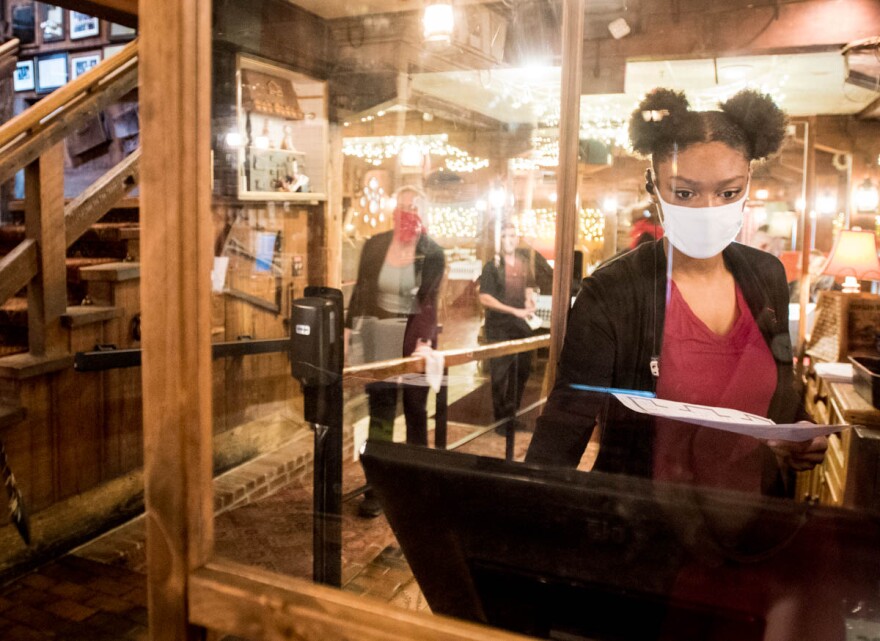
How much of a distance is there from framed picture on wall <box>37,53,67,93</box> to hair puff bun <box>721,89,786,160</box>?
6697 mm

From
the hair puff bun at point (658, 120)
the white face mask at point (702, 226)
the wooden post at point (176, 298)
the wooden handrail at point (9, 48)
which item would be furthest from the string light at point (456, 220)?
the wooden handrail at point (9, 48)

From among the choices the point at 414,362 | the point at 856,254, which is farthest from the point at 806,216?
the point at 414,362

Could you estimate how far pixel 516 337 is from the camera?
451 cm

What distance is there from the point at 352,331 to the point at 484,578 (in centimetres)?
264

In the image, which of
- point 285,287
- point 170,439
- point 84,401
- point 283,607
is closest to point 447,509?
point 283,607

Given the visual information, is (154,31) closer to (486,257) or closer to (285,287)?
(285,287)

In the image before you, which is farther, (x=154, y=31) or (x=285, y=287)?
(x=285, y=287)

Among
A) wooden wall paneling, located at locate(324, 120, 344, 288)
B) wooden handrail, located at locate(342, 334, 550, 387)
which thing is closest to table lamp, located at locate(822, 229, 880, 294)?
wooden handrail, located at locate(342, 334, 550, 387)

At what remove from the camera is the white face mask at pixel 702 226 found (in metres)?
1.54

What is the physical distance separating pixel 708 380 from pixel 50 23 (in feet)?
23.6

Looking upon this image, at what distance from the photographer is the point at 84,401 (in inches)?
131

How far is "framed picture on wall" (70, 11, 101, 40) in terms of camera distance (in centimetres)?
637

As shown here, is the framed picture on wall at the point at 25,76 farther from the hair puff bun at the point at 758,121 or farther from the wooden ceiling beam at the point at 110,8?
the hair puff bun at the point at 758,121

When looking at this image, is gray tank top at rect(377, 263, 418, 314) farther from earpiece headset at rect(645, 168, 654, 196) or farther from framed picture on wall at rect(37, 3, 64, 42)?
framed picture on wall at rect(37, 3, 64, 42)
